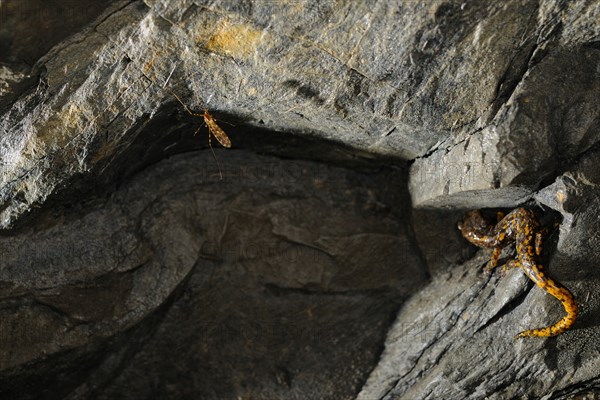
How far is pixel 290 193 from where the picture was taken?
233 inches

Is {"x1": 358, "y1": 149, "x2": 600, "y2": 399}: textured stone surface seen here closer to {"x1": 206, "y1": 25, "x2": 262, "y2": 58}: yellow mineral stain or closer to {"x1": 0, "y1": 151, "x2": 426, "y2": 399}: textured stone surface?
{"x1": 0, "y1": 151, "x2": 426, "y2": 399}: textured stone surface

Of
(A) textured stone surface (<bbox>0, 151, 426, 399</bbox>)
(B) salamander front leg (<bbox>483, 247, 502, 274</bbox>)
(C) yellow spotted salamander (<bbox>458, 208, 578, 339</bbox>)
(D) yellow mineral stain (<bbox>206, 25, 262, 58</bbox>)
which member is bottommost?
(A) textured stone surface (<bbox>0, 151, 426, 399</bbox>)

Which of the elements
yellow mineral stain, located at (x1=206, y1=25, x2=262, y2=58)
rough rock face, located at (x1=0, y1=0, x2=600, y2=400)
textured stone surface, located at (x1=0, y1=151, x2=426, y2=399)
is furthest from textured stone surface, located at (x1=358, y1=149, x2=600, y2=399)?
yellow mineral stain, located at (x1=206, y1=25, x2=262, y2=58)

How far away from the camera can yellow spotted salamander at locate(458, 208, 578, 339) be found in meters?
5.08

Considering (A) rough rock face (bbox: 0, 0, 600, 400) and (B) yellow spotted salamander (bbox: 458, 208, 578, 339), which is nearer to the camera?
(A) rough rock face (bbox: 0, 0, 600, 400)

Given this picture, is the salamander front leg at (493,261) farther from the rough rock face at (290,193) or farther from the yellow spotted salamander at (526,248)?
the rough rock face at (290,193)

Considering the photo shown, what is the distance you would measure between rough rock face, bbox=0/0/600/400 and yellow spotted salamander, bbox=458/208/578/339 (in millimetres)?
118

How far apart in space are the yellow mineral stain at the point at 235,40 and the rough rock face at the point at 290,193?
0.05 feet

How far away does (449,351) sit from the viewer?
18.4ft

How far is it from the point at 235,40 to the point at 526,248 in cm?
275

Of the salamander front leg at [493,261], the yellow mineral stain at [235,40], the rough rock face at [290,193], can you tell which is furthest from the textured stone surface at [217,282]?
the yellow mineral stain at [235,40]

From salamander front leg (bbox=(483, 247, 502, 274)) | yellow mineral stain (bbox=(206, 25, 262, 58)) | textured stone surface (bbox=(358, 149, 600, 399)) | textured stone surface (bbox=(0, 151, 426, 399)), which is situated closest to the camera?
yellow mineral stain (bbox=(206, 25, 262, 58))

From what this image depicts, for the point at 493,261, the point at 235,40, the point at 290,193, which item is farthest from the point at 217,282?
the point at 493,261

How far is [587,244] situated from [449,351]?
145 centimetres
